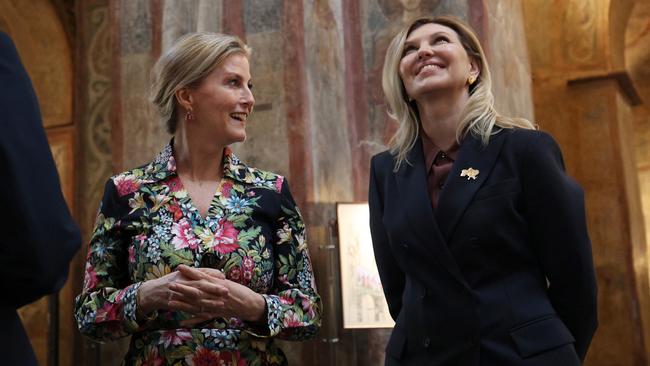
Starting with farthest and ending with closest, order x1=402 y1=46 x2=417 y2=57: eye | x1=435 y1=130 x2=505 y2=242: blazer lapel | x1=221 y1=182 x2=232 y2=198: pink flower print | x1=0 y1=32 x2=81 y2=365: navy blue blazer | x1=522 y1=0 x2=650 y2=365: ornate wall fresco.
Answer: x1=522 y1=0 x2=650 y2=365: ornate wall fresco < x1=221 y1=182 x2=232 y2=198: pink flower print < x1=402 y1=46 x2=417 y2=57: eye < x1=435 y1=130 x2=505 y2=242: blazer lapel < x1=0 y1=32 x2=81 y2=365: navy blue blazer

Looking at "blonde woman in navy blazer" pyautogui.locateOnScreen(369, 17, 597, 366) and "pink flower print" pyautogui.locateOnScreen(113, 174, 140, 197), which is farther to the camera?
"pink flower print" pyautogui.locateOnScreen(113, 174, 140, 197)

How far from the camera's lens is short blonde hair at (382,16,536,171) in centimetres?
275

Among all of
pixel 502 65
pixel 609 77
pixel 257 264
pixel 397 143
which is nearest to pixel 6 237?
pixel 257 264

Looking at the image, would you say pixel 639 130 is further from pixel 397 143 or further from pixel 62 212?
pixel 62 212

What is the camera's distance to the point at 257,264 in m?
2.92

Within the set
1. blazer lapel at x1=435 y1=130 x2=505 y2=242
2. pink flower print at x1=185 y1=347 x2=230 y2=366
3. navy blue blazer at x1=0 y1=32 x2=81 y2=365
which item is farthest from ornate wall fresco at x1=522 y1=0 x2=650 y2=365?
navy blue blazer at x1=0 y1=32 x2=81 y2=365

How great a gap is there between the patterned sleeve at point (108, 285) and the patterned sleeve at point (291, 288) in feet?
1.49

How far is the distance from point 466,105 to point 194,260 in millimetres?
994

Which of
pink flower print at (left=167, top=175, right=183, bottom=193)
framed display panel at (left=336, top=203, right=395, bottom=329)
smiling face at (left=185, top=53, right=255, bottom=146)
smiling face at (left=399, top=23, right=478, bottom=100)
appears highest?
smiling face at (left=399, top=23, right=478, bottom=100)

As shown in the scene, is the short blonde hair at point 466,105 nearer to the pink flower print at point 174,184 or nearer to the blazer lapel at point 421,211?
the blazer lapel at point 421,211

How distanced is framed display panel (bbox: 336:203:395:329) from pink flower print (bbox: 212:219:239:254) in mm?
1548

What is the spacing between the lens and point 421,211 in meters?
2.62

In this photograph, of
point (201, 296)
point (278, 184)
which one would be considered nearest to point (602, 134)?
point (278, 184)

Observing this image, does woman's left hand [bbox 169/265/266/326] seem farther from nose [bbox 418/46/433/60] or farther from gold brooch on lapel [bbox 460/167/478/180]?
nose [bbox 418/46/433/60]
